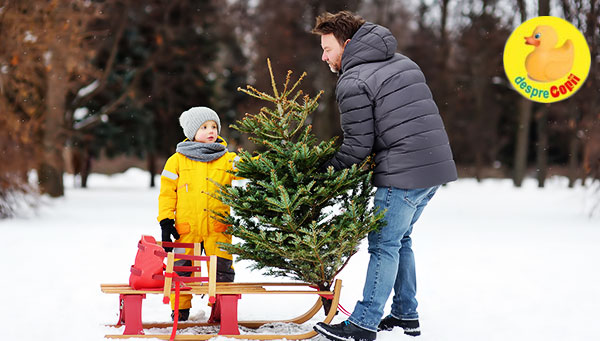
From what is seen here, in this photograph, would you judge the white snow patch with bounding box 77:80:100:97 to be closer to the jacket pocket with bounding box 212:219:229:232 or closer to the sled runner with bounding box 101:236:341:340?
the jacket pocket with bounding box 212:219:229:232

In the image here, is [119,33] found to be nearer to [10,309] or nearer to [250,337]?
[10,309]

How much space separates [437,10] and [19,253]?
2466 centimetres

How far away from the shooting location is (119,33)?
1892 centimetres

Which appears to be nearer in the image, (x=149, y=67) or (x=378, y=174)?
(x=378, y=174)

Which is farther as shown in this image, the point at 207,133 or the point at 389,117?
the point at 207,133

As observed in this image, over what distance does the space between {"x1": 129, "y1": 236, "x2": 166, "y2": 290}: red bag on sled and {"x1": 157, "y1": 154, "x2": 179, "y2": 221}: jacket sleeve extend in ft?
1.40

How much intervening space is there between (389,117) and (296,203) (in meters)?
0.79

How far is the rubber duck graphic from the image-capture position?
11.1m

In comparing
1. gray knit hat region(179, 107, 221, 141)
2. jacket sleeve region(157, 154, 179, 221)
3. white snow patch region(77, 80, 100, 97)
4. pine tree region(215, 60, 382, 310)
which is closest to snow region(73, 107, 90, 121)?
white snow patch region(77, 80, 100, 97)

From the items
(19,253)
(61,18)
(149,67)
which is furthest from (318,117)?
(19,253)

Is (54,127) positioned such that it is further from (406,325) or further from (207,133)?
(406,325)

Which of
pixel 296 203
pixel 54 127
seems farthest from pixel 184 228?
pixel 54 127

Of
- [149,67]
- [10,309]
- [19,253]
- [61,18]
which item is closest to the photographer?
[10,309]

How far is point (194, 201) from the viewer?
4.55 m
